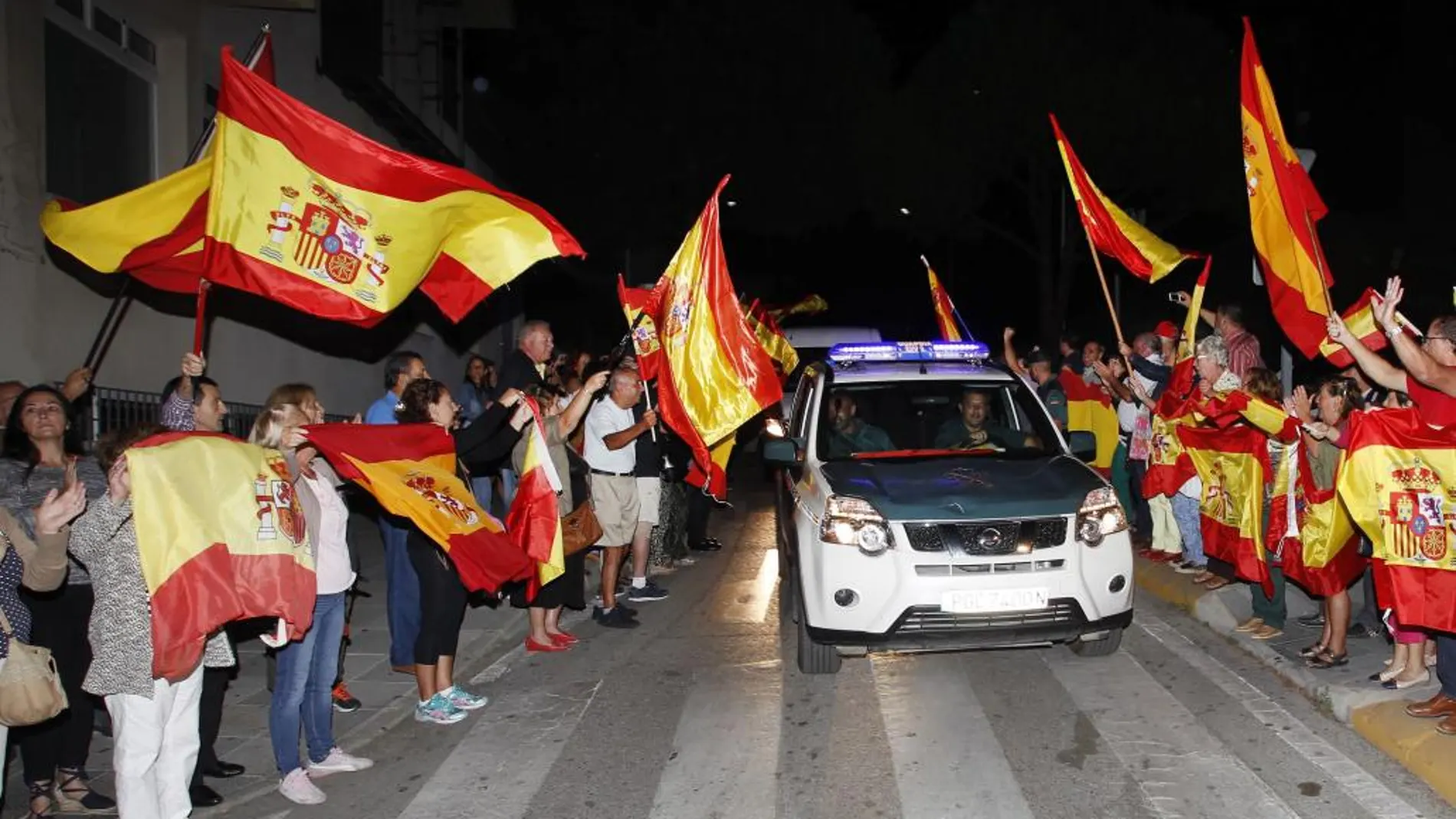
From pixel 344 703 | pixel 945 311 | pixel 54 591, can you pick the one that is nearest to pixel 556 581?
pixel 344 703

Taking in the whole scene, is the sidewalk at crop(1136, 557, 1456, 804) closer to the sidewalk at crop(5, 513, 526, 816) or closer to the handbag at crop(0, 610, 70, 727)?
the sidewalk at crop(5, 513, 526, 816)

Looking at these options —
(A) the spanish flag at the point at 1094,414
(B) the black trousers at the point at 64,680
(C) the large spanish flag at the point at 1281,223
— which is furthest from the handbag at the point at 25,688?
(A) the spanish flag at the point at 1094,414

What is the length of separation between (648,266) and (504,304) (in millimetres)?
10808

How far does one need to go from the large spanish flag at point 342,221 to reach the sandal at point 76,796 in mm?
2488

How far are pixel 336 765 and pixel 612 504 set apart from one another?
147 inches

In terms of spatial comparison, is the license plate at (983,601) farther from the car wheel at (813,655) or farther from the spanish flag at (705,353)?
the spanish flag at (705,353)

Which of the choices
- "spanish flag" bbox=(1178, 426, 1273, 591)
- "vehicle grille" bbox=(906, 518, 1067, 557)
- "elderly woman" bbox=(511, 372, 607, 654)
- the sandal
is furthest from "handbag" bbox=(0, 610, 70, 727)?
"spanish flag" bbox=(1178, 426, 1273, 591)

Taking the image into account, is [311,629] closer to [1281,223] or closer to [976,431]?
[976,431]

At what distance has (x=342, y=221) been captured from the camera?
263 inches

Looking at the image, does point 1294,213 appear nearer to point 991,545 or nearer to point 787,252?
point 991,545

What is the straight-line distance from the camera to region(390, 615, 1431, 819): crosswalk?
5.41 m

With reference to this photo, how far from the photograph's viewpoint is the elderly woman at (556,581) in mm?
8312

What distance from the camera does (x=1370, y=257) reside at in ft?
81.7

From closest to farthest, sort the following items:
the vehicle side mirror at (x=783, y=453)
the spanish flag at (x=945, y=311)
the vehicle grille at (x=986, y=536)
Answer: the vehicle grille at (x=986, y=536) → the vehicle side mirror at (x=783, y=453) → the spanish flag at (x=945, y=311)
